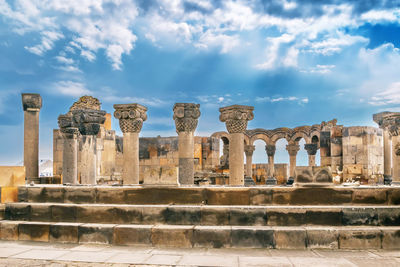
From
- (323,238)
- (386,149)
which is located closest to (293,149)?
(386,149)

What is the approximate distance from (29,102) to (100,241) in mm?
7805

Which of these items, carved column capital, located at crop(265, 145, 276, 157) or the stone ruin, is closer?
the stone ruin

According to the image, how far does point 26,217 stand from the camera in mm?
5727

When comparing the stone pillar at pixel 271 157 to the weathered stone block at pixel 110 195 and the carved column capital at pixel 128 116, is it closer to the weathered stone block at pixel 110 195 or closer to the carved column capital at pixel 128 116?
the carved column capital at pixel 128 116

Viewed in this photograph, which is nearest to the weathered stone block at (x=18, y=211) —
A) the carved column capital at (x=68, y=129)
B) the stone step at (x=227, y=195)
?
the stone step at (x=227, y=195)

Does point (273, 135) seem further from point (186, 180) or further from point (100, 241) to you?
point (100, 241)

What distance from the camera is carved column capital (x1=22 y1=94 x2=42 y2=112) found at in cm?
1062

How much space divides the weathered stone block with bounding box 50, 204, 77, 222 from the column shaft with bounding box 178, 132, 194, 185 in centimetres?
524

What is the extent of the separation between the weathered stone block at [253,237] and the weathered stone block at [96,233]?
7.09ft

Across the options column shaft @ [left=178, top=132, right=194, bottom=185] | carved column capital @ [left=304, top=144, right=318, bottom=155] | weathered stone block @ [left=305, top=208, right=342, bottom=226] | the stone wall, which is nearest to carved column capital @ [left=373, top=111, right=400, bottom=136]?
the stone wall

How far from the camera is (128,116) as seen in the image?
10.5m

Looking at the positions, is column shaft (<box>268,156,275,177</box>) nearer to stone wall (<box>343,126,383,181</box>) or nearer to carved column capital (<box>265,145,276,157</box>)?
carved column capital (<box>265,145,276,157</box>)

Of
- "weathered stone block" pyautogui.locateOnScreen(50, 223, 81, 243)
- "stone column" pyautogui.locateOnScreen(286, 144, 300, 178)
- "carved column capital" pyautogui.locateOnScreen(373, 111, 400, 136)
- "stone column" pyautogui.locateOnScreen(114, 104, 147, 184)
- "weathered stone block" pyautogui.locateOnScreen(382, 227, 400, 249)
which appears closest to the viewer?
"weathered stone block" pyautogui.locateOnScreen(382, 227, 400, 249)

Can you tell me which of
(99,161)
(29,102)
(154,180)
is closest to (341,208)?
(154,180)
